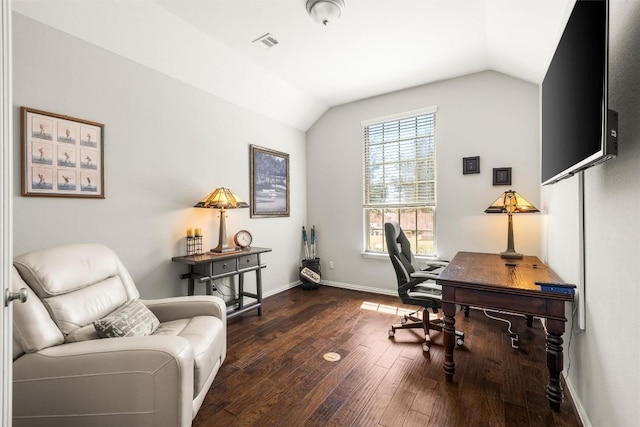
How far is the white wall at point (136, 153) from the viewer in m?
2.07

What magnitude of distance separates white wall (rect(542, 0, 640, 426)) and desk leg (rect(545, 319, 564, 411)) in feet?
0.38

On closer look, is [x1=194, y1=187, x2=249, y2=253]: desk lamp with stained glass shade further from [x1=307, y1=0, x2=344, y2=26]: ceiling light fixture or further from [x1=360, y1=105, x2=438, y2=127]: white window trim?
[x1=360, y1=105, x2=438, y2=127]: white window trim

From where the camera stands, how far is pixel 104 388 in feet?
4.28

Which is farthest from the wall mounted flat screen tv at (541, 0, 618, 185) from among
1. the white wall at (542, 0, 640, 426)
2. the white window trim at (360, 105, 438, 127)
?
the white window trim at (360, 105, 438, 127)

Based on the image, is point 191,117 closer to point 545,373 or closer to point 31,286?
point 31,286

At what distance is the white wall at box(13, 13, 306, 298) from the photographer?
2.07m

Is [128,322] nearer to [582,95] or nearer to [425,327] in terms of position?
[425,327]

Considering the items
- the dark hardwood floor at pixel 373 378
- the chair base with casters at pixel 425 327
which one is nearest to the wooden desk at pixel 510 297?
the dark hardwood floor at pixel 373 378

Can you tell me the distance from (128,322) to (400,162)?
11.8 ft

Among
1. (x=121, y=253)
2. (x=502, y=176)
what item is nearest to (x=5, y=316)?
(x=121, y=253)

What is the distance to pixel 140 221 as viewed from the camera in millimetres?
2703

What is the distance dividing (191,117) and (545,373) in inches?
157

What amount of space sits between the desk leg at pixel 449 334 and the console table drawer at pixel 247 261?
83.3 inches

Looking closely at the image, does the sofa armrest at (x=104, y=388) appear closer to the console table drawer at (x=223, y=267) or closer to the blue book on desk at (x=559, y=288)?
the console table drawer at (x=223, y=267)
